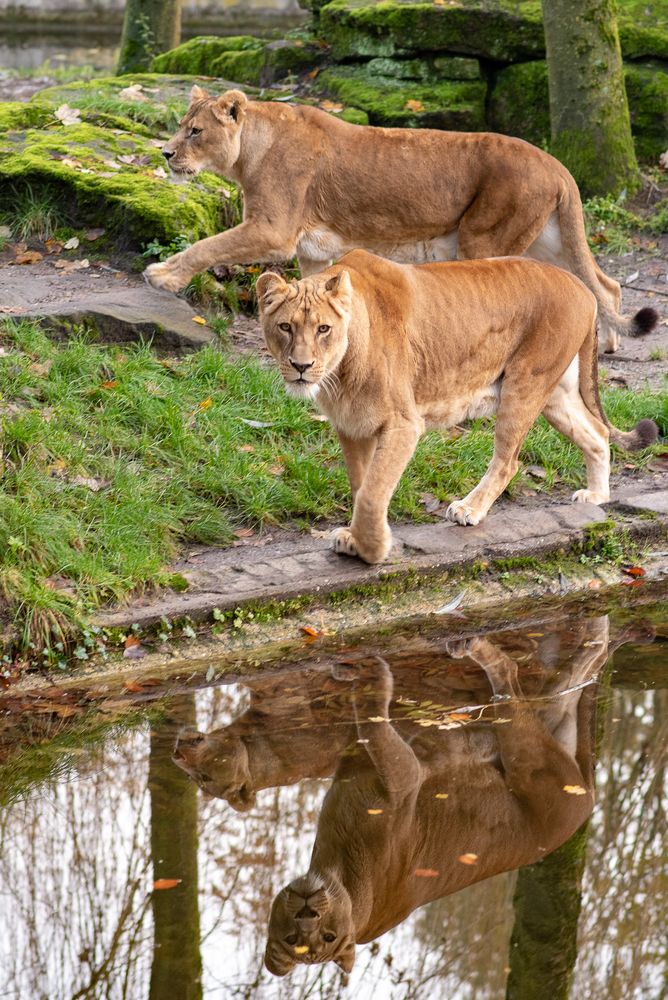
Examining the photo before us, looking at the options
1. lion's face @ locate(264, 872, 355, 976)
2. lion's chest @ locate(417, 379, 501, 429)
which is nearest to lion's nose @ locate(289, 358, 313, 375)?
lion's chest @ locate(417, 379, 501, 429)

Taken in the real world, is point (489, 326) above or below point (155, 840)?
above

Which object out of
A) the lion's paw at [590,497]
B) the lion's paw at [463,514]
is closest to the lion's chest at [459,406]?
the lion's paw at [463,514]

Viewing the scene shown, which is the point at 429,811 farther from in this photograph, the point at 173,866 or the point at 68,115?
the point at 68,115

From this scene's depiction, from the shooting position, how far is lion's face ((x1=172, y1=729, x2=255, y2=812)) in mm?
4336

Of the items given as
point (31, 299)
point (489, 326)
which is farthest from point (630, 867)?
point (31, 299)

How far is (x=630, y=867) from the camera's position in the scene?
4016mm

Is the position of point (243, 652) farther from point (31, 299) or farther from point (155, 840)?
point (31, 299)

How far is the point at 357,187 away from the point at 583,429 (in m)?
2.03

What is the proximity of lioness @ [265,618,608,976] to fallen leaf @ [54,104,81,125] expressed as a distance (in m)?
6.04

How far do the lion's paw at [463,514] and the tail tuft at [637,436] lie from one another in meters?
1.34

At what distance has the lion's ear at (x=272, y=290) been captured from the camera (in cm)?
531

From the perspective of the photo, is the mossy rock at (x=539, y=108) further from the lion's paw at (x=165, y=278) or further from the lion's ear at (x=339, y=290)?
the lion's ear at (x=339, y=290)

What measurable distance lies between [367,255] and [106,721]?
2333mm

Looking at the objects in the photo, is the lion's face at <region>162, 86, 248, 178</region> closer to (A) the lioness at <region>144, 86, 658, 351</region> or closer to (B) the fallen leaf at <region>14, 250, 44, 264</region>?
(A) the lioness at <region>144, 86, 658, 351</region>
